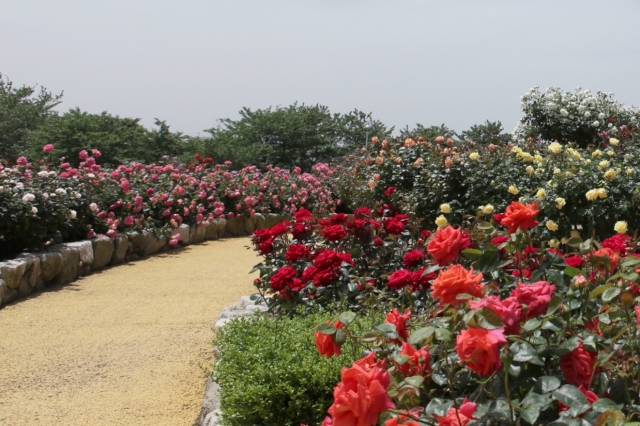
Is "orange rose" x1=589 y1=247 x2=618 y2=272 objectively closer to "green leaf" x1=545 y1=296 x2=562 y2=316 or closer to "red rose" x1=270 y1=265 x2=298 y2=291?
"green leaf" x1=545 y1=296 x2=562 y2=316

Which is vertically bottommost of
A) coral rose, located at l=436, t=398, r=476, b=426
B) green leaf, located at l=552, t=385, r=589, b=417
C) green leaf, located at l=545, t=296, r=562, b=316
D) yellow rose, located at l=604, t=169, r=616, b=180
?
coral rose, located at l=436, t=398, r=476, b=426

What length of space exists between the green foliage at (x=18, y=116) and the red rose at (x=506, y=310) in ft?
46.2

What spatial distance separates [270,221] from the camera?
38.5 ft

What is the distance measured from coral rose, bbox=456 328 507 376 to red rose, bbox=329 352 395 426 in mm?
184

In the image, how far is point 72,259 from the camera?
23.2 ft

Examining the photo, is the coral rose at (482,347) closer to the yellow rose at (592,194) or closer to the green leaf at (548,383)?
the green leaf at (548,383)

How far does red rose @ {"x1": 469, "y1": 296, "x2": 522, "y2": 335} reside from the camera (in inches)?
59.0

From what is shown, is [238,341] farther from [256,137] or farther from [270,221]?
[256,137]

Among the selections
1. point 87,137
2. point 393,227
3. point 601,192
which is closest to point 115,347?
point 393,227

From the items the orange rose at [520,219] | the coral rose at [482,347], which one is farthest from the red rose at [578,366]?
the orange rose at [520,219]

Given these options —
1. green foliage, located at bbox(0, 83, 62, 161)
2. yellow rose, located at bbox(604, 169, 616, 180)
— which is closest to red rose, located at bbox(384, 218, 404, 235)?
yellow rose, located at bbox(604, 169, 616, 180)

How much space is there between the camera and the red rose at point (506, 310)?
1498 millimetres

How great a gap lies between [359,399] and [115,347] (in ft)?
12.2

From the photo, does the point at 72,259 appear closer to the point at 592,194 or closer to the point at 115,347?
the point at 115,347
